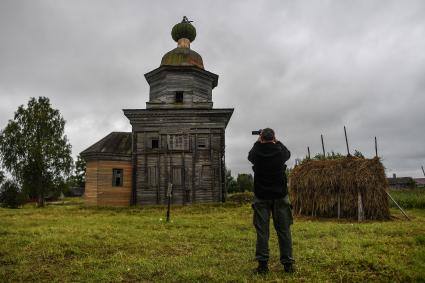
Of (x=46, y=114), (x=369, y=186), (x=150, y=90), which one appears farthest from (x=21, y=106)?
(x=369, y=186)

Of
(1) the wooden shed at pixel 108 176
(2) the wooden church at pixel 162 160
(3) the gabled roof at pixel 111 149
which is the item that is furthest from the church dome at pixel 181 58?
(1) the wooden shed at pixel 108 176

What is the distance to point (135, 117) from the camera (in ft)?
82.3

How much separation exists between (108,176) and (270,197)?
2095 centimetres

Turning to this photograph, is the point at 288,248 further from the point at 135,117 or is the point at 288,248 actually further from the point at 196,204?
the point at 135,117

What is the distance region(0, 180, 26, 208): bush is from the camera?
29.2 m

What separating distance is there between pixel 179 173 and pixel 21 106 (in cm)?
1942

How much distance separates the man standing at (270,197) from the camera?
17.0ft

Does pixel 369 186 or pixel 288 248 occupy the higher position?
pixel 369 186

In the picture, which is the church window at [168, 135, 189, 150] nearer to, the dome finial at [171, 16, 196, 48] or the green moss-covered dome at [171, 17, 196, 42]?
the dome finial at [171, 16, 196, 48]

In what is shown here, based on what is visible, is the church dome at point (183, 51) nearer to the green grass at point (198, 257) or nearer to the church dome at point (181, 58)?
the church dome at point (181, 58)

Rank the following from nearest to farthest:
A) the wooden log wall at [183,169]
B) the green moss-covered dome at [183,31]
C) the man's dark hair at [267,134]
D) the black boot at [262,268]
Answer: the black boot at [262,268] < the man's dark hair at [267,134] < the wooden log wall at [183,169] < the green moss-covered dome at [183,31]

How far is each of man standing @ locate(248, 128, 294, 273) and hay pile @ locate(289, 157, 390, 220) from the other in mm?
9717

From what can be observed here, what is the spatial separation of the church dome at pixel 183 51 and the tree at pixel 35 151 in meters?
14.0

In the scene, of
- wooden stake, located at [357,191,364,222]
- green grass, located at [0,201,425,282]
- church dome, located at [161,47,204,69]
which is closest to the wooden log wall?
church dome, located at [161,47,204,69]
